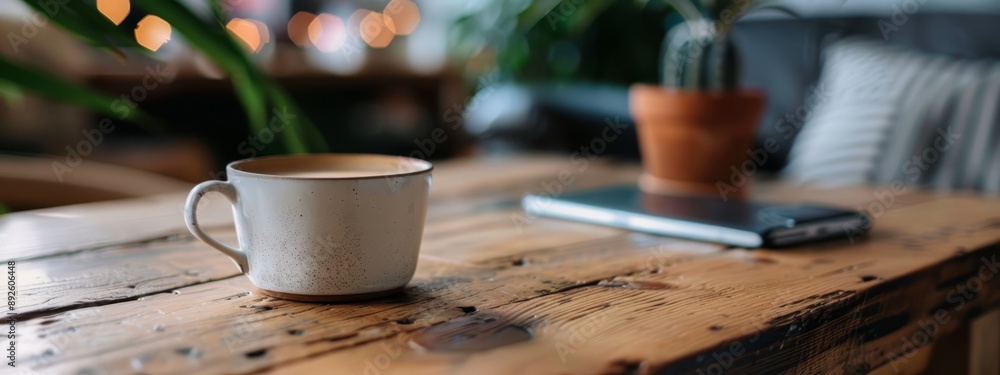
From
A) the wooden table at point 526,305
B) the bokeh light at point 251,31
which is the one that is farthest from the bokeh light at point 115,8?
the wooden table at point 526,305

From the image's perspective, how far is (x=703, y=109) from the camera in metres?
0.95

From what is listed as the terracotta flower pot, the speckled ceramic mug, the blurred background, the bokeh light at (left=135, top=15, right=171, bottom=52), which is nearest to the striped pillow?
the blurred background

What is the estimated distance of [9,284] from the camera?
0.56 m

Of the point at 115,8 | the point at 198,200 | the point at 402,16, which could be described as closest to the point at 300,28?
the point at 402,16

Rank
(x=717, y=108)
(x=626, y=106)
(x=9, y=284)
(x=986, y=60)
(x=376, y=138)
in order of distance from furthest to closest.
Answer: (x=376, y=138)
(x=626, y=106)
(x=986, y=60)
(x=717, y=108)
(x=9, y=284)

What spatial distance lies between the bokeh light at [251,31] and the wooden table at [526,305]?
8.27 feet

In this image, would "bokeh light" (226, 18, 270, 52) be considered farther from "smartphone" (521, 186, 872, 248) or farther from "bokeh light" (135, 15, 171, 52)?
"smartphone" (521, 186, 872, 248)

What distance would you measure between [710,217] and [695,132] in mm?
227

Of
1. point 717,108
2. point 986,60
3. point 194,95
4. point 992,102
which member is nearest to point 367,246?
point 717,108

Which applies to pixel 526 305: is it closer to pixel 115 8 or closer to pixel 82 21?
pixel 82 21

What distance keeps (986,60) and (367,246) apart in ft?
4.93

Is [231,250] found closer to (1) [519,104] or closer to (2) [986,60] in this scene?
(2) [986,60]

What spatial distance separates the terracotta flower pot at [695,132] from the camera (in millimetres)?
954

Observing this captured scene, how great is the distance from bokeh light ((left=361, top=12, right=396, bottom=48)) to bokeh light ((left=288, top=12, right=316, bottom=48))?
0.26 metres
